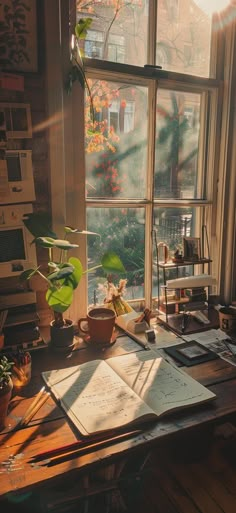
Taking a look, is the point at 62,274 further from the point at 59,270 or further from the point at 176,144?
the point at 176,144

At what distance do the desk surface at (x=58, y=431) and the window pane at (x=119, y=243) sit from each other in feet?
2.05

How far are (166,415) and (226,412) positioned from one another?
184 millimetres

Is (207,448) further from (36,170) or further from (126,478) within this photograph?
(36,170)

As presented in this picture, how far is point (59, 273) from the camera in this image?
1.21m

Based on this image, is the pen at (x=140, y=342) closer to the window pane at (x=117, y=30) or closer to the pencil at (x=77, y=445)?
the pencil at (x=77, y=445)

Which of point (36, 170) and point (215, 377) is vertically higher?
point (36, 170)

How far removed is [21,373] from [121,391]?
1.09 feet

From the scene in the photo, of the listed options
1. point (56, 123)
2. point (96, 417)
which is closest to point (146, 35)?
point (56, 123)

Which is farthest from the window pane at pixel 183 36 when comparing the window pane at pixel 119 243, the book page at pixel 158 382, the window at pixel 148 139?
the book page at pixel 158 382

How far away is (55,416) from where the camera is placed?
3.62 ft

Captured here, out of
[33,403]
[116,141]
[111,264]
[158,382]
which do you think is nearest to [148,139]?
[116,141]

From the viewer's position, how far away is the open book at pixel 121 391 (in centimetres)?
107

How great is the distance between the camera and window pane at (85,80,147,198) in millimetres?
1755

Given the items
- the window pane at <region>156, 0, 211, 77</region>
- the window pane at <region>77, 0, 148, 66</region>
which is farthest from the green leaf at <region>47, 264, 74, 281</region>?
the window pane at <region>156, 0, 211, 77</region>
